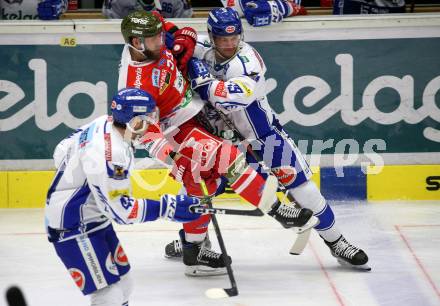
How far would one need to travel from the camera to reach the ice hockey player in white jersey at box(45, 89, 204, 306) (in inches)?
184

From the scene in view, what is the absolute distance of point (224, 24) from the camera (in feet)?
19.7

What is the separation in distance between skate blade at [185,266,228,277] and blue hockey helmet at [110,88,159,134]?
148cm

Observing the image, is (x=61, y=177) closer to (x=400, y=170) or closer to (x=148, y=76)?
(x=148, y=76)

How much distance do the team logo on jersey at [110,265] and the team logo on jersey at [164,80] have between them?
1.23m

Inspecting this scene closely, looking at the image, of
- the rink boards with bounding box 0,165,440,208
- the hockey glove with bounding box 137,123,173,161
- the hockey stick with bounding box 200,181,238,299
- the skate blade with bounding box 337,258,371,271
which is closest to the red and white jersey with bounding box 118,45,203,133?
the hockey glove with bounding box 137,123,173,161

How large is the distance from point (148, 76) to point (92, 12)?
229 cm

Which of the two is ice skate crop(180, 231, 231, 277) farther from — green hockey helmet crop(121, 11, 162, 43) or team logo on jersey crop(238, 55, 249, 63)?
green hockey helmet crop(121, 11, 162, 43)

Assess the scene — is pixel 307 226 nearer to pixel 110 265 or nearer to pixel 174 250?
pixel 174 250

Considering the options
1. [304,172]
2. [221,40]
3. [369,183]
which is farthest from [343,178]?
[221,40]

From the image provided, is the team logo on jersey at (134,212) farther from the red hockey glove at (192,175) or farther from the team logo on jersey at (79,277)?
the red hockey glove at (192,175)

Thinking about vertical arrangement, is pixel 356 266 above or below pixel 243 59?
below

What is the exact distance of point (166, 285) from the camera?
235 inches

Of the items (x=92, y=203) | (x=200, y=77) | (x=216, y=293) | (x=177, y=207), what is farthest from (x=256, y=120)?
(x=92, y=203)

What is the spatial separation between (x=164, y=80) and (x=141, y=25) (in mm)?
328
